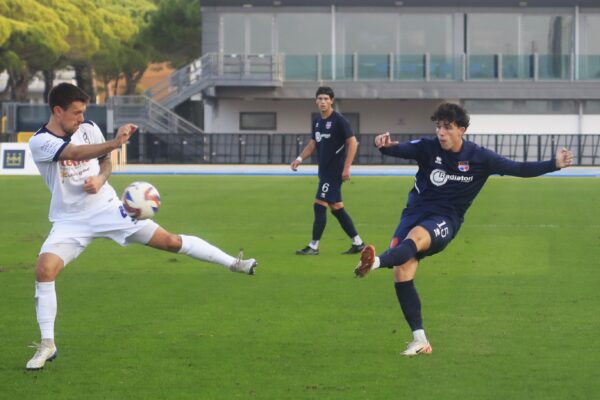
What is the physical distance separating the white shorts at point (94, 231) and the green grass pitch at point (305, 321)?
2.66 feet

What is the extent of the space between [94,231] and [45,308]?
730 mm

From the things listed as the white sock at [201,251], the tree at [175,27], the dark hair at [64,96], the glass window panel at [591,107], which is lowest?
the white sock at [201,251]

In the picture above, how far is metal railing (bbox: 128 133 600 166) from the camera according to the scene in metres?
49.1

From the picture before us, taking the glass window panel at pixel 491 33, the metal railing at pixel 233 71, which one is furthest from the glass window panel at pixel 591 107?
the metal railing at pixel 233 71

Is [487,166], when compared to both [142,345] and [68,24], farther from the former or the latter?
[68,24]

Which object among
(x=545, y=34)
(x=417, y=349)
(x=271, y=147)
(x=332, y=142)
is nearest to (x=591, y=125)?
(x=545, y=34)

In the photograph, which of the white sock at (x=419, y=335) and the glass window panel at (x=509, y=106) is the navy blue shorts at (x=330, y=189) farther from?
the glass window panel at (x=509, y=106)

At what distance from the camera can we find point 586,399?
759cm

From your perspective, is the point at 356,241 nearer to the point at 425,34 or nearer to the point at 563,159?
the point at 563,159

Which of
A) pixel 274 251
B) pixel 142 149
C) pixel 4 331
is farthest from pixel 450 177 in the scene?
pixel 142 149

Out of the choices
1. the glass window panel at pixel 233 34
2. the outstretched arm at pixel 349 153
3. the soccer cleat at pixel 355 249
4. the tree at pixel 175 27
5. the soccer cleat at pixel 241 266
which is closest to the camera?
the soccer cleat at pixel 241 266

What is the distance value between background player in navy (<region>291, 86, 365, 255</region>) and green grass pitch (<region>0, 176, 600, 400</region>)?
0.39 meters

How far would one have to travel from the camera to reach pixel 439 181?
930cm

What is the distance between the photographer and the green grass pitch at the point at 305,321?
26.5ft
